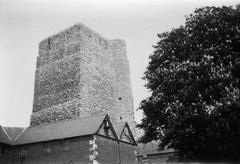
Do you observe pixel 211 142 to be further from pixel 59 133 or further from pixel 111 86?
pixel 111 86

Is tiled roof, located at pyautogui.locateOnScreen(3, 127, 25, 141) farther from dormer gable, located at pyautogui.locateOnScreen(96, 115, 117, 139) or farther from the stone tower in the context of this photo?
dormer gable, located at pyautogui.locateOnScreen(96, 115, 117, 139)

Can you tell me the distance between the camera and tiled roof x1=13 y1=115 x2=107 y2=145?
2355cm

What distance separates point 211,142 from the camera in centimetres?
1581

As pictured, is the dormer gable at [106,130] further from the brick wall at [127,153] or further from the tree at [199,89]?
the tree at [199,89]

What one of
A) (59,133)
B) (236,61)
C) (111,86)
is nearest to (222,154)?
(236,61)

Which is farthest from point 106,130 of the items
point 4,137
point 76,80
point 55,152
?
point 76,80

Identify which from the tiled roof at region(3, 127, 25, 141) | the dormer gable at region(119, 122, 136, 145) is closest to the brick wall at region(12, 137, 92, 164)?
the tiled roof at region(3, 127, 25, 141)

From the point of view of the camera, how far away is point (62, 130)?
24984 mm

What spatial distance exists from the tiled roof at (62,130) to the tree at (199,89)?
6287 mm

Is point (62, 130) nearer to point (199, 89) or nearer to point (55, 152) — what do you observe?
point (55, 152)

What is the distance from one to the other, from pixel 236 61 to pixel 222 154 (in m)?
5.08

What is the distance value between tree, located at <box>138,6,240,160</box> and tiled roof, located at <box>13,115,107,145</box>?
629 centimetres

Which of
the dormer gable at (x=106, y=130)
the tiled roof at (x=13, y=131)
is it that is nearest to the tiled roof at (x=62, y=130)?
the dormer gable at (x=106, y=130)

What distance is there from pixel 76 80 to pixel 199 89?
19150 mm
